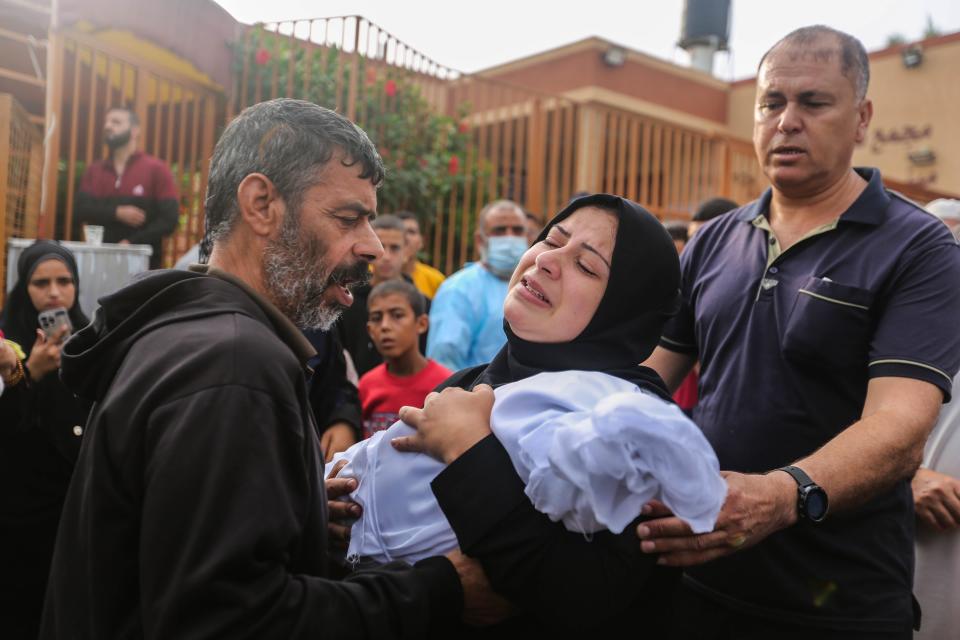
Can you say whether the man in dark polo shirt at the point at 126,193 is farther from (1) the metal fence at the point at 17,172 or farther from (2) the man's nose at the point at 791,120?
(2) the man's nose at the point at 791,120

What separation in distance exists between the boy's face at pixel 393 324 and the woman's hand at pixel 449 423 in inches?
115

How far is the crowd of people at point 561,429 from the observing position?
1334 millimetres

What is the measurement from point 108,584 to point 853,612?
173 centimetres

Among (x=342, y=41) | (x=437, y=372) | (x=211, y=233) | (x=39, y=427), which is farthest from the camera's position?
(x=342, y=41)

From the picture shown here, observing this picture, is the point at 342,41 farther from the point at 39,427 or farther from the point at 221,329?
the point at 221,329

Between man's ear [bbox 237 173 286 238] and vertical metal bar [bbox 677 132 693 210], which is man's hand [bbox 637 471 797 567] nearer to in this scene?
man's ear [bbox 237 173 286 238]

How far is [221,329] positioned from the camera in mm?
1398

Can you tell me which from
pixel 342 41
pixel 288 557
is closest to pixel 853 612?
pixel 288 557

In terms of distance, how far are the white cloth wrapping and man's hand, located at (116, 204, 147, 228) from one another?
221 inches

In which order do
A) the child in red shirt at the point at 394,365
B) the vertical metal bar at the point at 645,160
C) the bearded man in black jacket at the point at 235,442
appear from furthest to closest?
the vertical metal bar at the point at 645,160, the child in red shirt at the point at 394,365, the bearded man in black jacket at the point at 235,442

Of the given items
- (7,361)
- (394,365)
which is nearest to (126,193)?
(394,365)

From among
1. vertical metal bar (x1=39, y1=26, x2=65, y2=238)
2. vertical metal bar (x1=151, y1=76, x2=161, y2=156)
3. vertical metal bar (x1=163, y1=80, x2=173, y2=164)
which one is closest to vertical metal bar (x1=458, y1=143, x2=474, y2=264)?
vertical metal bar (x1=163, y1=80, x2=173, y2=164)

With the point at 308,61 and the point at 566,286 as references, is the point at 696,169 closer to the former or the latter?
the point at 308,61

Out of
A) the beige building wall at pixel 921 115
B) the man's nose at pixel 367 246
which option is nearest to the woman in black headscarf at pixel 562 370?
the man's nose at pixel 367 246
